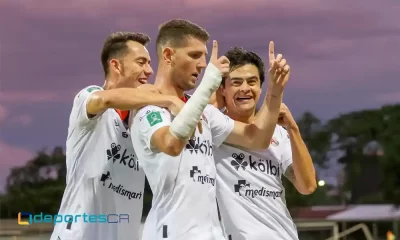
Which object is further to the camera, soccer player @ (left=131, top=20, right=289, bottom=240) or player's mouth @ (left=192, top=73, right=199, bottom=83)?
player's mouth @ (left=192, top=73, right=199, bottom=83)

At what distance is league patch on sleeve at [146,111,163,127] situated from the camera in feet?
8.12

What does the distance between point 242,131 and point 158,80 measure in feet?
1.32

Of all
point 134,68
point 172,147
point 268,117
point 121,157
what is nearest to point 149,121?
point 172,147

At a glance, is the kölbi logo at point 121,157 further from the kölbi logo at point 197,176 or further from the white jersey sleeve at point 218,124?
the kölbi logo at point 197,176

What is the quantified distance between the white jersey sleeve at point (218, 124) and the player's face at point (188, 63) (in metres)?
0.22

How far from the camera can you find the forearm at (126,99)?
2555 millimetres

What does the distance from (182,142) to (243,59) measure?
0.71 m

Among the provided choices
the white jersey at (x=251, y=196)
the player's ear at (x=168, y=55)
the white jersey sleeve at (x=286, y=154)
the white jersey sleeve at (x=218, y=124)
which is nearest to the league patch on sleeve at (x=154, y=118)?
the player's ear at (x=168, y=55)

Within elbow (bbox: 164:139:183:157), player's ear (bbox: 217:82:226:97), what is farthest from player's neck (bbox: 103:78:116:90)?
elbow (bbox: 164:139:183:157)

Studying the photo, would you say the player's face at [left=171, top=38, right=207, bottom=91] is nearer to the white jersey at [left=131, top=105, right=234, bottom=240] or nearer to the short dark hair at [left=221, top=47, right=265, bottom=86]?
the white jersey at [left=131, top=105, right=234, bottom=240]

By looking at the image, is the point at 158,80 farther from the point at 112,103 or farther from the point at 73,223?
the point at 73,223

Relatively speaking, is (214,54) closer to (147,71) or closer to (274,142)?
(274,142)

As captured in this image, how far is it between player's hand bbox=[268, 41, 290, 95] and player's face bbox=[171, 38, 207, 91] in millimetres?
262

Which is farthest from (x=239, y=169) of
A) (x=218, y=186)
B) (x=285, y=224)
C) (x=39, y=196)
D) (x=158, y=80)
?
(x=39, y=196)
